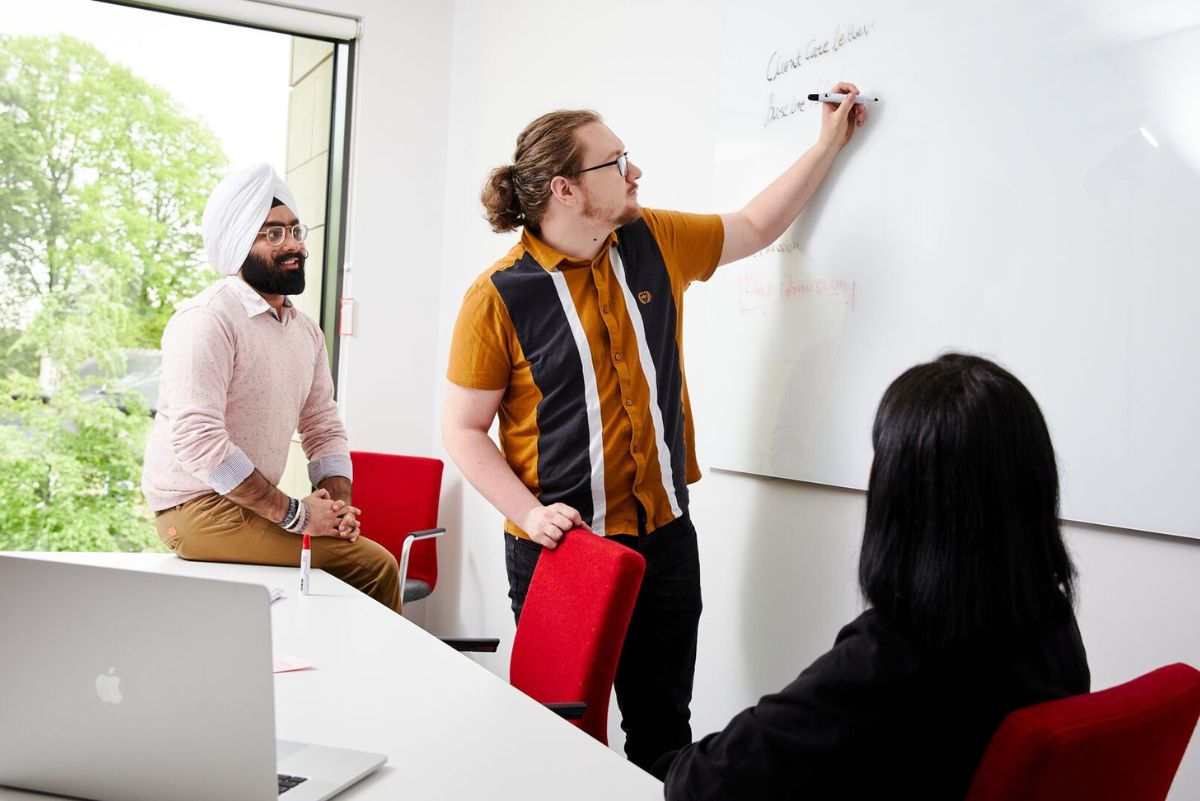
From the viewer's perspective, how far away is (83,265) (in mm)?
4215

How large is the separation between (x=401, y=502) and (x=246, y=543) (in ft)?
5.15

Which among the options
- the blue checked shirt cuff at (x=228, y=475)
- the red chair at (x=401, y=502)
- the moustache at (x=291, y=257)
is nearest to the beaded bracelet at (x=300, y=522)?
the blue checked shirt cuff at (x=228, y=475)

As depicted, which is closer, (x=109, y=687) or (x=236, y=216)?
(x=109, y=687)

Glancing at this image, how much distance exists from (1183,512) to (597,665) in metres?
0.91

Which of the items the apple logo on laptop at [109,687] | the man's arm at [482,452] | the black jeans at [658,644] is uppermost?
the man's arm at [482,452]

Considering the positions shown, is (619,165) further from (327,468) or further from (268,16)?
(268,16)

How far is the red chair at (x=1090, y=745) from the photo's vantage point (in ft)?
2.66

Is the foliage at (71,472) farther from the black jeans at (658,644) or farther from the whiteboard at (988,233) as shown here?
the whiteboard at (988,233)

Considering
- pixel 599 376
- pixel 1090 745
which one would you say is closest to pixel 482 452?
pixel 599 376

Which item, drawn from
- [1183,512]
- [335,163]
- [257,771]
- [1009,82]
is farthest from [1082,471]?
[335,163]

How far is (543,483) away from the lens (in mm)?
2172

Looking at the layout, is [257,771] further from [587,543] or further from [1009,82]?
[1009,82]

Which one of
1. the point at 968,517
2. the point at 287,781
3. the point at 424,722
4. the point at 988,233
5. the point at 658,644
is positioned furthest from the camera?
the point at 658,644

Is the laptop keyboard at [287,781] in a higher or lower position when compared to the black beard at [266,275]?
lower
